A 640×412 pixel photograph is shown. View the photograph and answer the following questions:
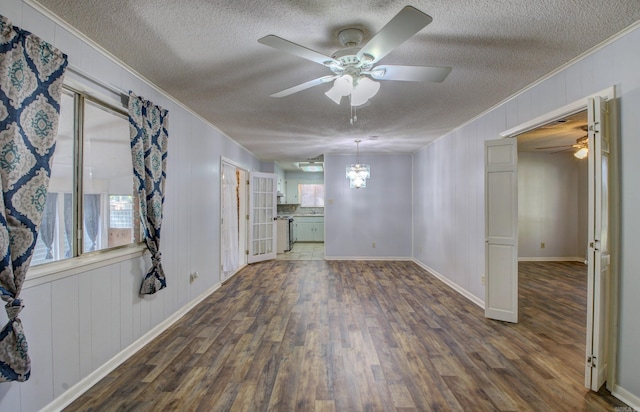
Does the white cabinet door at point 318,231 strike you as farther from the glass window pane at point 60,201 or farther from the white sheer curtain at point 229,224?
the glass window pane at point 60,201

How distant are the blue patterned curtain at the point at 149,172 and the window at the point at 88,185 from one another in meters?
0.13

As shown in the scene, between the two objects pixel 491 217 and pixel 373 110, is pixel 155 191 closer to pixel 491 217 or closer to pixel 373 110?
pixel 373 110

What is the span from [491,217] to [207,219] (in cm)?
379

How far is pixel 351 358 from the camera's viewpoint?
2.45 metres

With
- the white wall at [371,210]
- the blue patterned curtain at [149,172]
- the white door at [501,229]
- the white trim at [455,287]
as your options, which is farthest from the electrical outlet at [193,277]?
the white trim at [455,287]

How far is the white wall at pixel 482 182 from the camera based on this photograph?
6.29 ft

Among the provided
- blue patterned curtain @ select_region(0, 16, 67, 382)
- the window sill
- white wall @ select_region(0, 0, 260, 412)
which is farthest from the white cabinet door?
blue patterned curtain @ select_region(0, 16, 67, 382)

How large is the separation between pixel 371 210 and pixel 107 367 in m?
5.48

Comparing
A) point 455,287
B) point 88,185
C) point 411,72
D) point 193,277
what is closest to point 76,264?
point 88,185

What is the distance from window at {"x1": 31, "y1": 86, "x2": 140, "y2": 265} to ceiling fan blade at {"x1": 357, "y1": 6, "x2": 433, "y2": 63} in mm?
2071

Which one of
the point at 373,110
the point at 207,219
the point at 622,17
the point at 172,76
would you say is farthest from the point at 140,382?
the point at 622,17

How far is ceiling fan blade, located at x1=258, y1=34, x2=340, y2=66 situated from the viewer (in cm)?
150

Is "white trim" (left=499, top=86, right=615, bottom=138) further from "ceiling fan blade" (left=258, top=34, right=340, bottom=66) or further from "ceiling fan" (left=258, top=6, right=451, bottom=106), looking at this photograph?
"ceiling fan blade" (left=258, top=34, right=340, bottom=66)

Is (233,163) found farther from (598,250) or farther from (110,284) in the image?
(598,250)
